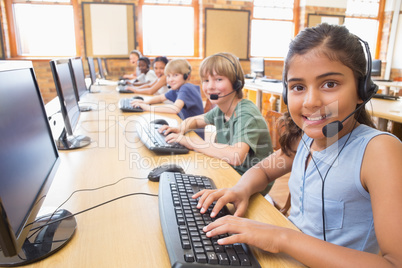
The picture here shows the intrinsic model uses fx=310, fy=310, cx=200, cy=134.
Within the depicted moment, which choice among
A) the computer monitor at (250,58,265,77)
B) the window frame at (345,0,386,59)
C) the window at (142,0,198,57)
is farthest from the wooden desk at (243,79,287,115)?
the window frame at (345,0,386,59)

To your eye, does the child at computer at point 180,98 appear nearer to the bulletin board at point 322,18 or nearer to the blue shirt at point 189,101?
the blue shirt at point 189,101

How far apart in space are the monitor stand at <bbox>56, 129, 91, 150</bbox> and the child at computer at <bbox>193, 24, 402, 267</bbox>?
80 centimetres

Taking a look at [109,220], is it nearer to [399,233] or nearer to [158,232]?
[158,232]

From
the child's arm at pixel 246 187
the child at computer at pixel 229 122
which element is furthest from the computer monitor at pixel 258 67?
the child's arm at pixel 246 187

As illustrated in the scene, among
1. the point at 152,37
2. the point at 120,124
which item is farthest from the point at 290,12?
the point at 120,124

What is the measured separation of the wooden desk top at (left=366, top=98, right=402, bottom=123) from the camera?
204 cm

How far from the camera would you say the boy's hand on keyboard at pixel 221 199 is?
2.43ft

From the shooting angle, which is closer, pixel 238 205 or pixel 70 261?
pixel 70 261

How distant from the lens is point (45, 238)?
2.16ft

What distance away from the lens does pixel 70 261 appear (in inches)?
23.6

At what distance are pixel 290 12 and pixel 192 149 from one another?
6.07 meters

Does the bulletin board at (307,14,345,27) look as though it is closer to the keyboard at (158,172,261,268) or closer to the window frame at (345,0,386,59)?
the window frame at (345,0,386,59)

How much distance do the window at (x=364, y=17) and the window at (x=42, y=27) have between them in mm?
5784

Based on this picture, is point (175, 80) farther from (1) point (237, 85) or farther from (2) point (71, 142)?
(2) point (71, 142)
